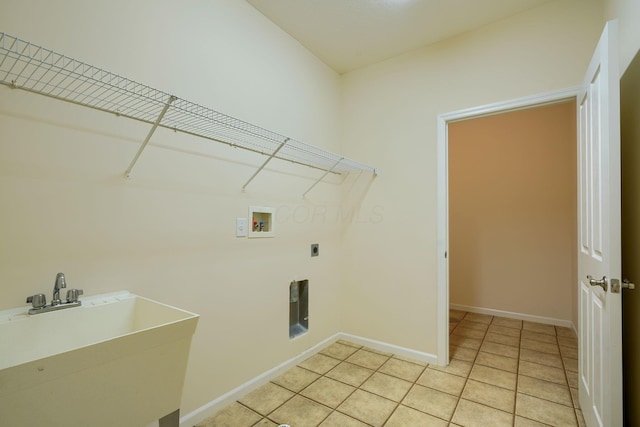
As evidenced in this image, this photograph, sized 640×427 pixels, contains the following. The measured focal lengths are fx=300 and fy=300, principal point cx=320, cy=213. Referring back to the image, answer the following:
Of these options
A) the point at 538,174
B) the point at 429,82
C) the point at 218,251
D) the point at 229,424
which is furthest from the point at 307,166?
the point at 538,174

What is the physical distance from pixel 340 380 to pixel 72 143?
213 centimetres

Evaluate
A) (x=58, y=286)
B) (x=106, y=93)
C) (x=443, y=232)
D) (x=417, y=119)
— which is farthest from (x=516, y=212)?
(x=58, y=286)

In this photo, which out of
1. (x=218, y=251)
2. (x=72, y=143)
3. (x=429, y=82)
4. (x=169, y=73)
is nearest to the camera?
(x=72, y=143)

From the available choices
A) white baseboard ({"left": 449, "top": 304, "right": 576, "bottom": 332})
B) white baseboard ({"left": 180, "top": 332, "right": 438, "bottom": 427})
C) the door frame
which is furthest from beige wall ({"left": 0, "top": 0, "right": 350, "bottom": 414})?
white baseboard ({"left": 449, "top": 304, "right": 576, "bottom": 332})

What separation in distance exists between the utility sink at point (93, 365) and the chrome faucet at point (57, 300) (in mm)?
23

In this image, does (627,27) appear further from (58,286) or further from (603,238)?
(58,286)

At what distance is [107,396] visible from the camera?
0.87m

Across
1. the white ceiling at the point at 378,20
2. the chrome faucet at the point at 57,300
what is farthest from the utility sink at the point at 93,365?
the white ceiling at the point at 378,20

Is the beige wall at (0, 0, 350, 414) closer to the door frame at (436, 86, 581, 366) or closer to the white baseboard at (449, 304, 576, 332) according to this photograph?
the door frame at (436, 86, 581, 366)

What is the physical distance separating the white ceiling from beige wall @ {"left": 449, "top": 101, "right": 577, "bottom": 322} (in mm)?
1235

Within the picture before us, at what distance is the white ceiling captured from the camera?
205 cm

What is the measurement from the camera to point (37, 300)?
110cm

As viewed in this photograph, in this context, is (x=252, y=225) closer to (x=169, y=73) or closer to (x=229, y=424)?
(x=169, y=73)

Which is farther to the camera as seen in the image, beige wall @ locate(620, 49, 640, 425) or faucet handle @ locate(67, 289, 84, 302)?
beige wall @ locate(620, 49, 640, 425)
